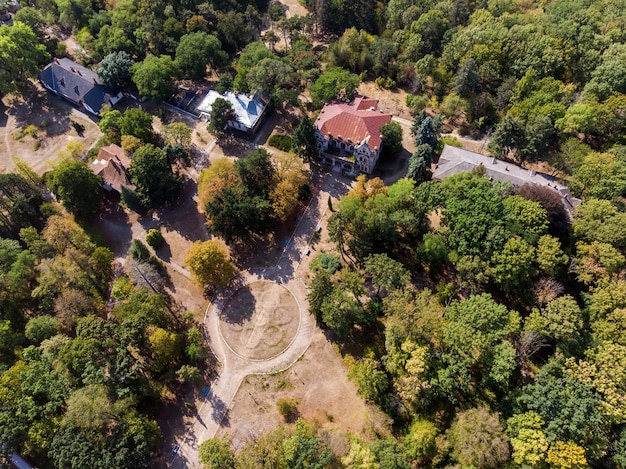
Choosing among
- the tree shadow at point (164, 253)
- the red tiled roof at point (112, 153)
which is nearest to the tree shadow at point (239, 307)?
the tree shadow at point (164, 253)

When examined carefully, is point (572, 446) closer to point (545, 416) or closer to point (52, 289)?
point (545, 416)

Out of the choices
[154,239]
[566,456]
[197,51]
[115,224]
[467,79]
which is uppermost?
[197,51]

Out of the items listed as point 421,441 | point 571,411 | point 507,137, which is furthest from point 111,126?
point 571,411

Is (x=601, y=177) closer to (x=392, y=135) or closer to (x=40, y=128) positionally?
(x=392, y=135)

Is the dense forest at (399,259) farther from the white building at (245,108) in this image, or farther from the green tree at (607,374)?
the white building at (245,108)

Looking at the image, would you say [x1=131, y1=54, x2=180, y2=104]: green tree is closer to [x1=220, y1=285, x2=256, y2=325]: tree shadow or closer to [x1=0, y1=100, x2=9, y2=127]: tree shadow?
[x1=0, y1=100, x2=9, y2=127]: tree shadow

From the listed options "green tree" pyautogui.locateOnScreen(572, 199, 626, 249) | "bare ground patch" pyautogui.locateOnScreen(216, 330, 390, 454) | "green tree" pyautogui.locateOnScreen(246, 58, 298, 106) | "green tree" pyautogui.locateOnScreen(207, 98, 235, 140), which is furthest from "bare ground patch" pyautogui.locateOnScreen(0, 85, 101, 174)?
"green tree" pyautogui.locateOnScreen(572, 199, 626, 249)
